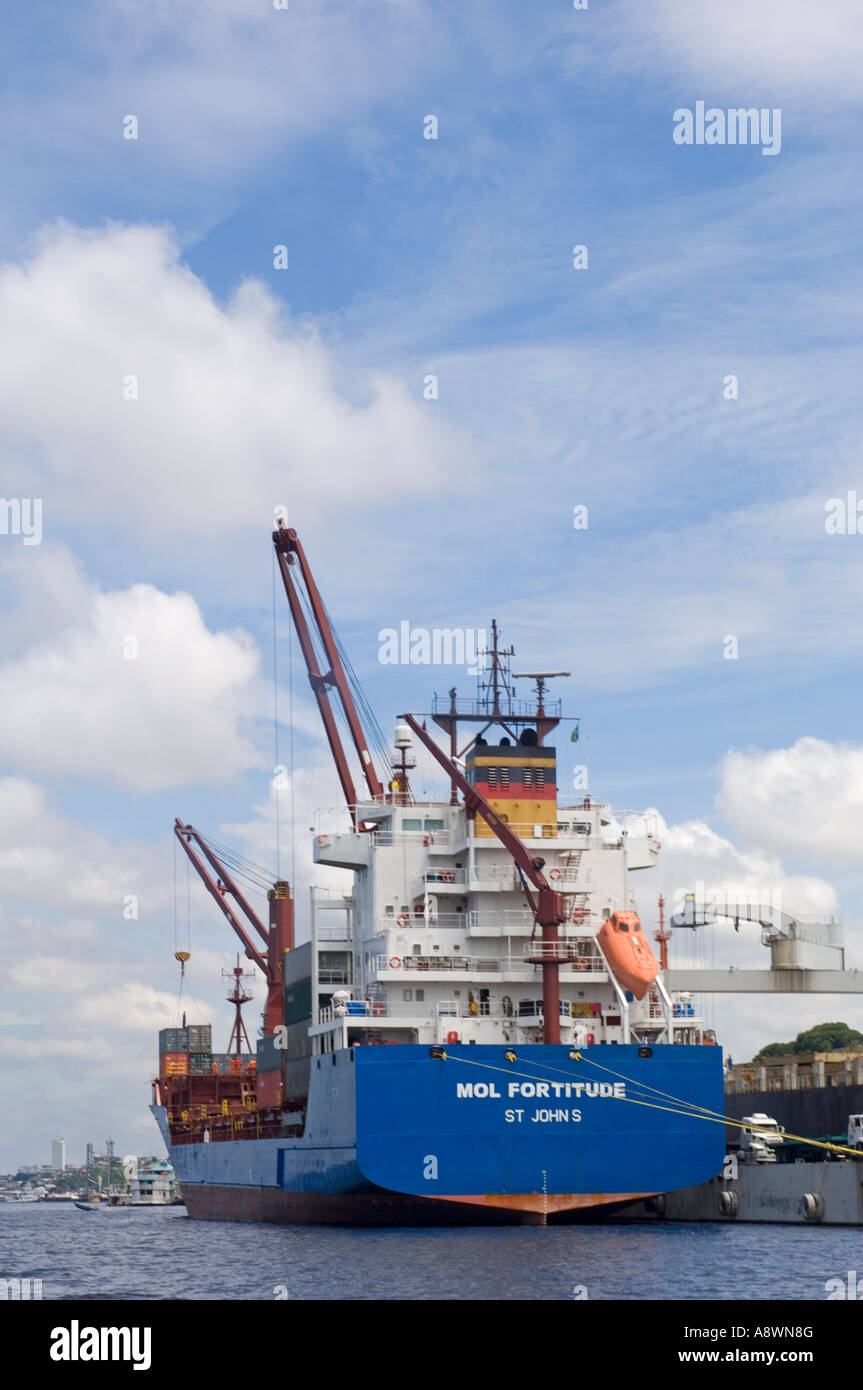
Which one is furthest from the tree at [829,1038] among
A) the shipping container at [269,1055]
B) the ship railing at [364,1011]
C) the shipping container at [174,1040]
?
the ship railing at [364,1011]

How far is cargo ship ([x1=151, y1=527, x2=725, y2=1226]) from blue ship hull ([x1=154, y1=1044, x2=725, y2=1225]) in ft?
0.19

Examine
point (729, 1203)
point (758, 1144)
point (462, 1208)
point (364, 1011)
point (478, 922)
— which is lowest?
point (729, 1203)

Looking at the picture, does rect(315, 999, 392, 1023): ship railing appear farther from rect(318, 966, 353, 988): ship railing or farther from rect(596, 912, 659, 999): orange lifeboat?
rect(596, 912, 659, 999): orange lifeboat

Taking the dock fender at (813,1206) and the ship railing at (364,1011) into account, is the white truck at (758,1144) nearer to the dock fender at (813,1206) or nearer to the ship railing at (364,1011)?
the dock fender at (813,1206)

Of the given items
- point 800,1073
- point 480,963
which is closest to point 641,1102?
point 480,963

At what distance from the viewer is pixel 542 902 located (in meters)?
52.0

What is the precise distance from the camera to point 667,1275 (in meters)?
37.4

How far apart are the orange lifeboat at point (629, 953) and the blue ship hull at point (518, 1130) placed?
8.36 ft

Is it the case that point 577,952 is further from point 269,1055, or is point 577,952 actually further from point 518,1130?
point 269,1055

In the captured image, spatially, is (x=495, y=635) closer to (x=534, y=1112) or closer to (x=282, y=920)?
(x=534, y=1112)

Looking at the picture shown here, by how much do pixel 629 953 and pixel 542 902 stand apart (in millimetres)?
3388

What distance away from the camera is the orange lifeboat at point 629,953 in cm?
5303

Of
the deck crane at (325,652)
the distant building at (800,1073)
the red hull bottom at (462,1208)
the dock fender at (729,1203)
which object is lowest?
the dock fender at (729,1203)
